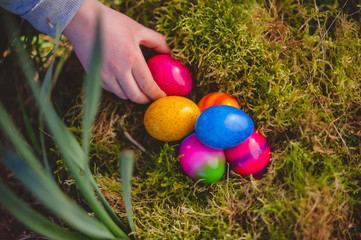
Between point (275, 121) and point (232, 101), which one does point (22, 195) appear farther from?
point (275, 121)

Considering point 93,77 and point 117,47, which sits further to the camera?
point 117,47

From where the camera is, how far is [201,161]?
1069 millimetres

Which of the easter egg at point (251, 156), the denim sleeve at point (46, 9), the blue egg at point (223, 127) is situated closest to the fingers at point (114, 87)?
the denim sleeve at point (46, 9)

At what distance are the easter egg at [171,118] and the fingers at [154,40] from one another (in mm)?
268

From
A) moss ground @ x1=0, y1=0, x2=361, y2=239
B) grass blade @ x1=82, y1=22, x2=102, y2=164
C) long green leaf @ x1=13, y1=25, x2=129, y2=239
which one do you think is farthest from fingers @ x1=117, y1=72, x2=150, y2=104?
grass blade @ x1=82, y1=22, x2=102, y2=164

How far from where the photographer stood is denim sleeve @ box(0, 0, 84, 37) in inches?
41.1

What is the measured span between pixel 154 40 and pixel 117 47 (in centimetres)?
19

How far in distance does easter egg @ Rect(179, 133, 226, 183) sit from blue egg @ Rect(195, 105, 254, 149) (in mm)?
53

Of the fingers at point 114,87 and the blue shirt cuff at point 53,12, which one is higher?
the blue shirt cuff at point 53,12

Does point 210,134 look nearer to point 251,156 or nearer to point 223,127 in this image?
point 223,127

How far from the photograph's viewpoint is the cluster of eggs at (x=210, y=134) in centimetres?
102

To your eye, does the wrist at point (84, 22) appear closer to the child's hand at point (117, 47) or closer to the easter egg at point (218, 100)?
the child's hand at point (117, 47)

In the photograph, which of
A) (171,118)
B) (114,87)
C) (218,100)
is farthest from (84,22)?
(218,100)

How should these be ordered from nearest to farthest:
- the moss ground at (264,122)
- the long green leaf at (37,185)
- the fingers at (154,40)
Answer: the long green leaf at (37,185) < the moss ground at (264,122) < the fingers at (154,40)
